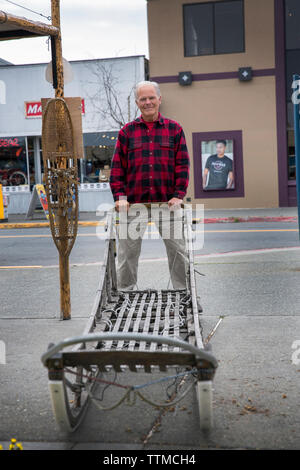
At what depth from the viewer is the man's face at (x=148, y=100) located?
18.1 feet

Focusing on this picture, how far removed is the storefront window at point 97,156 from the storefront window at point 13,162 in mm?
2755

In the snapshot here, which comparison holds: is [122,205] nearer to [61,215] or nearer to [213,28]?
[61,215]

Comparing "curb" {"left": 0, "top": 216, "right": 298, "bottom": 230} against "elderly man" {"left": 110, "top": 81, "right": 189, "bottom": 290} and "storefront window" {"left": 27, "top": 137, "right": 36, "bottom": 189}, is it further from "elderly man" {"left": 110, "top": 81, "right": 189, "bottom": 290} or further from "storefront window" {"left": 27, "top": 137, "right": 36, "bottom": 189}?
"elderly man" {"left": 110, "top": 81, "right": 189, "bottom": 290}

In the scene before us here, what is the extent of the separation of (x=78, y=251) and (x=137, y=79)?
15.1m

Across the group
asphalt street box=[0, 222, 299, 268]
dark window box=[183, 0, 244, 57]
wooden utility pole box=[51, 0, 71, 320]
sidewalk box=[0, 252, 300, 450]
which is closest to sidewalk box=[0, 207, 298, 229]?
asphalt street box=[0, 222, 299, 268]

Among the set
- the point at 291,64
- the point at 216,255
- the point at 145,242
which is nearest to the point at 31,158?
the point at 291,64

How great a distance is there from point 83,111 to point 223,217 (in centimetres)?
979

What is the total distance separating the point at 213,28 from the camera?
2212cm

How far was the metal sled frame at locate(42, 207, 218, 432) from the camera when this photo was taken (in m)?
3.27

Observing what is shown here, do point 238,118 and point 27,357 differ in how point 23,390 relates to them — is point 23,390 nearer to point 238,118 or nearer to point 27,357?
point 27,357

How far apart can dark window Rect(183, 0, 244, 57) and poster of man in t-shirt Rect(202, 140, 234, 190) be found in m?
3.33

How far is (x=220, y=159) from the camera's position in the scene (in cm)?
2217
